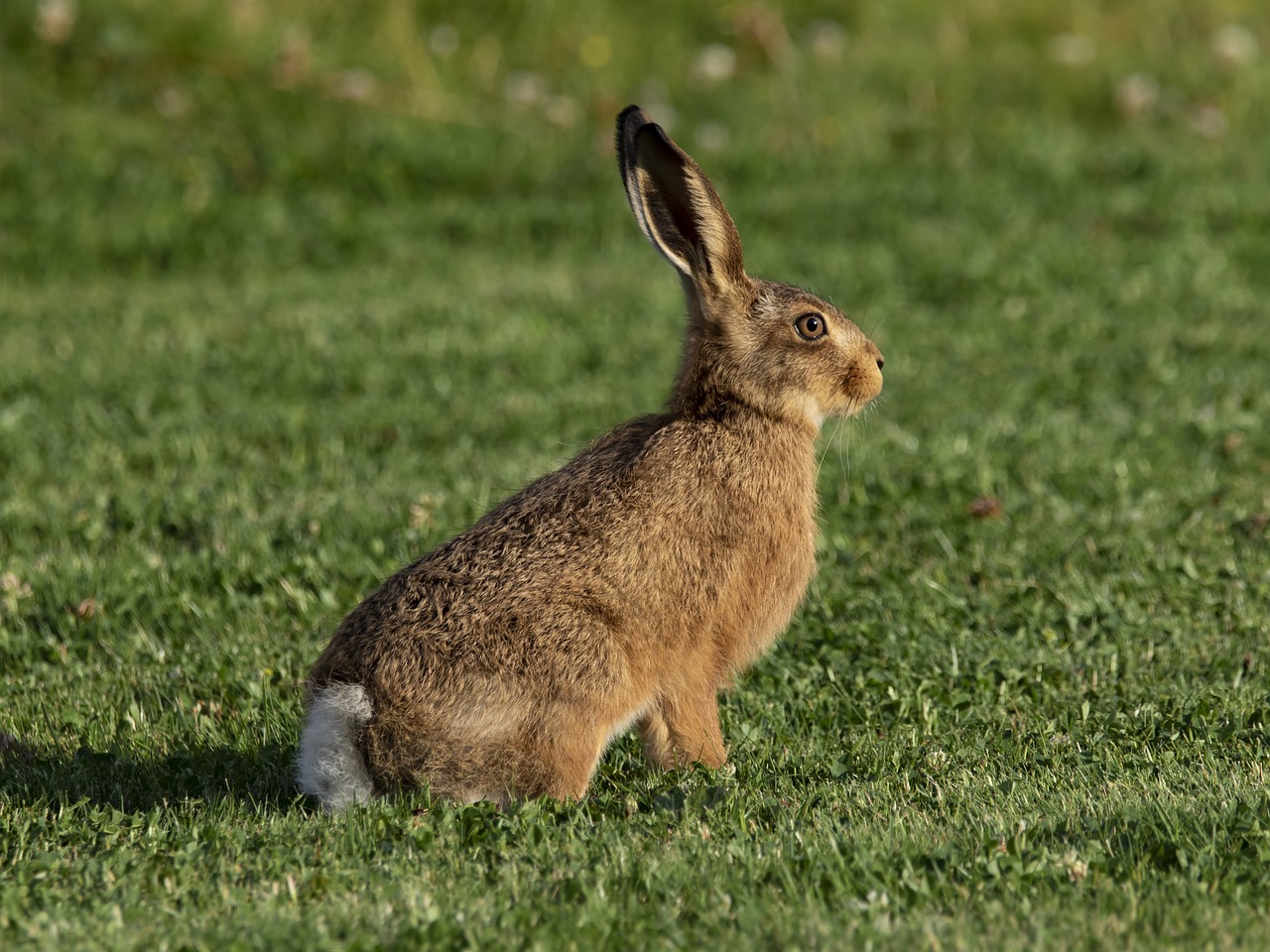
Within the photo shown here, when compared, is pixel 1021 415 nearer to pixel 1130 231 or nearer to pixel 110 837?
pixel 1130 231

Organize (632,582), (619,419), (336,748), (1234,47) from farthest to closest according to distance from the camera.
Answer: (1234,47) < (619,419) < (632,582) < (336,748)

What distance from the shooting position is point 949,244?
10664 mm

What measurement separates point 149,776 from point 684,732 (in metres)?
1.60

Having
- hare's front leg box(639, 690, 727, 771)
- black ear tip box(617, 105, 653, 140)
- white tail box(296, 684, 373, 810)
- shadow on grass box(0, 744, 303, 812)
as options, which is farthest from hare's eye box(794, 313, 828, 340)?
shadow on grass box(0, 744, 303, 812)

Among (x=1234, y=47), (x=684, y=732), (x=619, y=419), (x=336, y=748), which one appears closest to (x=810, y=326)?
(x=684, y=732)

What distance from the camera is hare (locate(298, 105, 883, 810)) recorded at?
4137 millimetres

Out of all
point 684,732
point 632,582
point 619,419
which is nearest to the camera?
point 632,582

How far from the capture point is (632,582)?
434 cm

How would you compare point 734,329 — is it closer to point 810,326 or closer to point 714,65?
point 810,326

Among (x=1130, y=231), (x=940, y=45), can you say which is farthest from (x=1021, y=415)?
(x=940, y=45)

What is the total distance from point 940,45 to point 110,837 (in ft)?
37.4

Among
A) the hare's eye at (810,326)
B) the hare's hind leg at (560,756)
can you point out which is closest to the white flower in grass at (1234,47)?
the hare's eye at (810,326)

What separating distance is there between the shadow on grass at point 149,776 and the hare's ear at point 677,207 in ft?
6.52

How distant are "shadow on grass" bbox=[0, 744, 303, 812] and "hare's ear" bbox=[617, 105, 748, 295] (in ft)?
6.52
